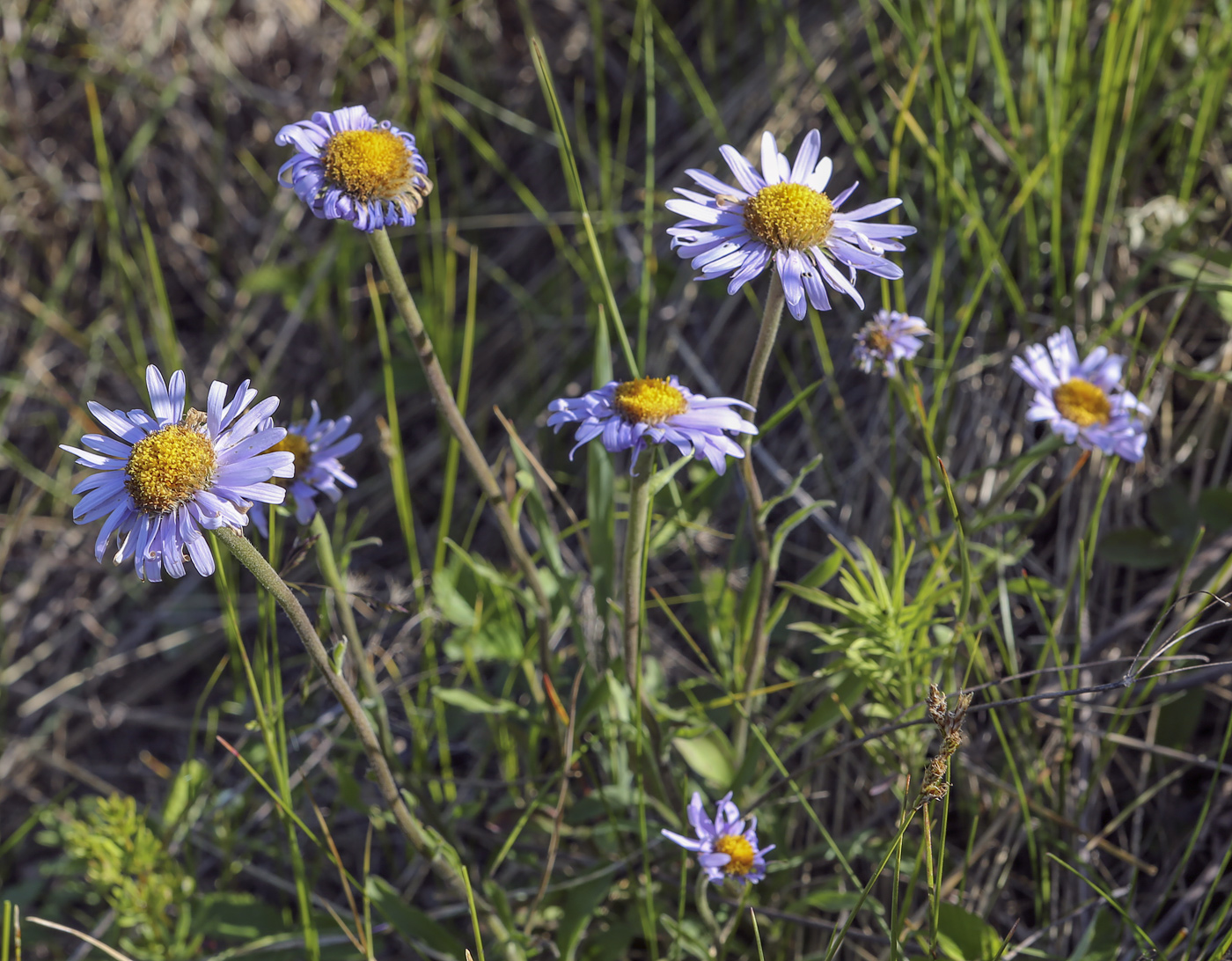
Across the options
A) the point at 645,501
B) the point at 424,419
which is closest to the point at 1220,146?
the point at 645,501

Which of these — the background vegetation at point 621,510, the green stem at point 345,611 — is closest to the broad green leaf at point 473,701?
the background vegetation at point 621,510

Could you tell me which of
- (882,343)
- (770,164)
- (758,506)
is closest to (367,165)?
(770,164)

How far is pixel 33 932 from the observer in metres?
2.55

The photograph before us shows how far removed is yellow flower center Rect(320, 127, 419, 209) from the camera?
5.43 feet

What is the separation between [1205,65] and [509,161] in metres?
2.25

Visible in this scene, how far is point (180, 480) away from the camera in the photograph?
142cm

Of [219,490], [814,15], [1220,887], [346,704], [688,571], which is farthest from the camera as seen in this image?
[814,15]

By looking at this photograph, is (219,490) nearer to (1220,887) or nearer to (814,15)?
(1220,887)

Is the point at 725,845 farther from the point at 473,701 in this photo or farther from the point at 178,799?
the point at 178,799

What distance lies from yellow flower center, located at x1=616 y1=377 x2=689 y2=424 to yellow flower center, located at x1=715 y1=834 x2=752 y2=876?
80 cm

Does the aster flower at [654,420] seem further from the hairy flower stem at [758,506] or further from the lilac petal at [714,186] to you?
the lilac petal at [714,186]

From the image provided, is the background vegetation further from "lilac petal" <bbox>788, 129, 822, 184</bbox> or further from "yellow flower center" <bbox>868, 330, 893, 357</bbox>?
"lilac petal" <bbox>788, 129, 822, 184</bbox>

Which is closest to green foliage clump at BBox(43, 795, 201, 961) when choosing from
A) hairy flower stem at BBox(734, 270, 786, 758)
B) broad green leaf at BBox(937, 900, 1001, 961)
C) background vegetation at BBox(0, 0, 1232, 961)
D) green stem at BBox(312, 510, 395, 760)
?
background vegetation at BBox(0, 0, 1232, 961)

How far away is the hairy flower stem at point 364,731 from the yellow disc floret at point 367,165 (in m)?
0.64
